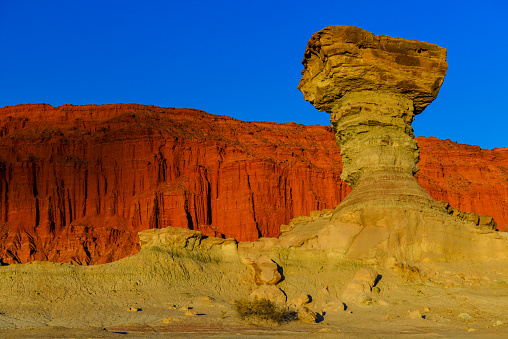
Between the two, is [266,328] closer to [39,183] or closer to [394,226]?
[394,226]

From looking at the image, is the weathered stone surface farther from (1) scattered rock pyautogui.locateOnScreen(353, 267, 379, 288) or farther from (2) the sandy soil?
(1) scattered rock pyautogui.locateOnScreen(353, 267, 379, 288)

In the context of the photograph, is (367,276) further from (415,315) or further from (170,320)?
(170,320)

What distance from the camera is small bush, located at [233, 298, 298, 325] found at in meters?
19.4

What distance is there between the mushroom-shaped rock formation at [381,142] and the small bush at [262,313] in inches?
242

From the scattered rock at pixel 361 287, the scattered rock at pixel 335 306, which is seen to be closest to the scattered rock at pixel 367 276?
the scattered rock at pixel 361 287

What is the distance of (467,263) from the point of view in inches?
1065

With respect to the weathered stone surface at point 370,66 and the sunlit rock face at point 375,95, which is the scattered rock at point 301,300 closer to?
the sunlit rock face at point 375,95

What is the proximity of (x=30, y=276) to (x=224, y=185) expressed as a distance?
69.1m

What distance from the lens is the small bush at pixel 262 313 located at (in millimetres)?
19375

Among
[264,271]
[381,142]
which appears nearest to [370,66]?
[381,142]

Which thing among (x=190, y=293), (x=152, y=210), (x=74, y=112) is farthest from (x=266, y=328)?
(x=74, y=112)

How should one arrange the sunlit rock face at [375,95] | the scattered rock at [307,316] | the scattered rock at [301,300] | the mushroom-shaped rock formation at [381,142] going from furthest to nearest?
1. the sunlit rock face at [375,95]
2. the mushroom-shaped rock formation at [381,142]
3. the scattered rock at [301,300]
4. the scattered rock at [307,316]

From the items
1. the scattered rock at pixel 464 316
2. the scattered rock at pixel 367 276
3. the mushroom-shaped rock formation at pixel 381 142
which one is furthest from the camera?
the mushroom-shaped rock formation at pixel 381 142

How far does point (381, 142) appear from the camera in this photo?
2919 cm
